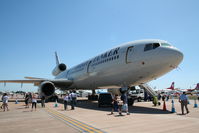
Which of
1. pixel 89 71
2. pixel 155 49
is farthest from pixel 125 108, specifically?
pixel 89 71

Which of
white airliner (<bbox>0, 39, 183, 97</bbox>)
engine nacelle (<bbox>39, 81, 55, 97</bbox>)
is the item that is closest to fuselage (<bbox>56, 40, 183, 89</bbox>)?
white airliner (<bbox>0, 39, 183, 97</bbox>)

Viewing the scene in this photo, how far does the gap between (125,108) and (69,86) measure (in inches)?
689

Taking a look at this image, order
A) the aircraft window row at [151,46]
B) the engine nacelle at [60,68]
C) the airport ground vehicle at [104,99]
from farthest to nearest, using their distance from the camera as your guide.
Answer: the engine nacelle at [60,68], the airport ground vehicle at [104,99], the aircraft window row at [151,46]

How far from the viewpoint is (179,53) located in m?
11.0

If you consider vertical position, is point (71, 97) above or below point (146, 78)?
below

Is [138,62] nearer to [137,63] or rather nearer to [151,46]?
[137,63]

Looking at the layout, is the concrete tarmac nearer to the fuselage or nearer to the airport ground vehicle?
the fuselage

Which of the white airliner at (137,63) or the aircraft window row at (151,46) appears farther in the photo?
the aircraft window row at (151,46)

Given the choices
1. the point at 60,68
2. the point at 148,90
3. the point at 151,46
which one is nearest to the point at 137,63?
the point at 151,46

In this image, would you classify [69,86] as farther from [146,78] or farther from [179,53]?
[179,53]

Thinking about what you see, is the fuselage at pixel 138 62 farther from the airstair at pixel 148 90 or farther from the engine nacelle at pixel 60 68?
the engine nacelle at pixel 60 68

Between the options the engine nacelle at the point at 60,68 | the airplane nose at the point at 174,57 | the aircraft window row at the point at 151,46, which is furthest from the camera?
the engine nacelle at the point at 60,68

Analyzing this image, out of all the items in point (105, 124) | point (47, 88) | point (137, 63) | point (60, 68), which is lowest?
point (105, 124)

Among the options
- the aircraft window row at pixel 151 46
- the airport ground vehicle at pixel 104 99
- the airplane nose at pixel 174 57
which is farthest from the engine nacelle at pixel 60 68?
the airplane nose at pixel 174 57
